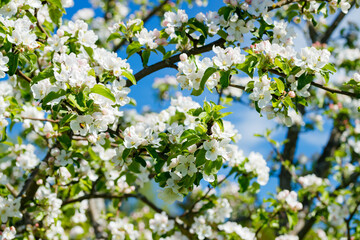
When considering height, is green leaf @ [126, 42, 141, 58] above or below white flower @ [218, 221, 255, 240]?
above

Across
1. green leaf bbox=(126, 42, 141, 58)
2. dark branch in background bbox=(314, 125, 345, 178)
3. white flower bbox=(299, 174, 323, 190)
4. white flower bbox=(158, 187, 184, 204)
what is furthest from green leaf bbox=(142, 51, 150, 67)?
dark branch in background bbox=(314, 125, 345, 178)

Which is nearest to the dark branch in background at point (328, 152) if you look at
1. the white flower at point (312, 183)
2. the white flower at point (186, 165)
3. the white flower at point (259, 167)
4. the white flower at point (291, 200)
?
the white flower at point (312, 183)

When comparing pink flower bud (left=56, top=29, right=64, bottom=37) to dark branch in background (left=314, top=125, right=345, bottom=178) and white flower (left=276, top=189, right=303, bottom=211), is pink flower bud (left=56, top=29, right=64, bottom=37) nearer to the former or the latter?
white flower (left=276, top=189, right=303, bottom=211)

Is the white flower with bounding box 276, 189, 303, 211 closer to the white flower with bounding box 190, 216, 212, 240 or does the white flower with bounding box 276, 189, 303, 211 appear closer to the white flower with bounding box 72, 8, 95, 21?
the white flower with bounding box 190, 216, 212, 240

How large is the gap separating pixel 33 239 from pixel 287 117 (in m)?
1.79

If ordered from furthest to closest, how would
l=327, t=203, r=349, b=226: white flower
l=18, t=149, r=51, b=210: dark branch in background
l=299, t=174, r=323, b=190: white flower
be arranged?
l=327, t=203, r=349, b=226: white flower, l=299, t=174, r=323, b=190: white flower, l=18, t=149, r=51, b=210: dark branch in background

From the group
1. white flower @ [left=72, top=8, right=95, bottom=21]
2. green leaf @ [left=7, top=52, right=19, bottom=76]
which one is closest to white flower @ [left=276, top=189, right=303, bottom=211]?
green leaf @ [left=7, top=52, right=19, bottom=76]

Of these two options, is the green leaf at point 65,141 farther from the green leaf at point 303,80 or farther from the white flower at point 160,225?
the green leaf at point 303,80

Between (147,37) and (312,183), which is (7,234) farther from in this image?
(312,183)

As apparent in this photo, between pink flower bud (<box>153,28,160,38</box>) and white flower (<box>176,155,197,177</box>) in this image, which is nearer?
white flower (<box>176,155,197,177</box>)

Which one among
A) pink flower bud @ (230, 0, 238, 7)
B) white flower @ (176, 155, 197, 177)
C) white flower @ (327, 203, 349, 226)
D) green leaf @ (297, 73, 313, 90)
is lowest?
white flower @ (327, 203, 349, 226)

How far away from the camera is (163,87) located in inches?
195

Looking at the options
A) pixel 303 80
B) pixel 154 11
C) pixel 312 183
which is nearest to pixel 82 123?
pixel 303 80

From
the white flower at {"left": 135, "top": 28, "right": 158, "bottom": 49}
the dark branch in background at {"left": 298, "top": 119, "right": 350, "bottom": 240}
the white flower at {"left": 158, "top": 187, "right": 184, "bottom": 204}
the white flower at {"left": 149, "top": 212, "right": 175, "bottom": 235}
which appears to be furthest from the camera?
the dark branch in background at {"left": 298, "top": 119, "right": 350, "bottom": 240}
